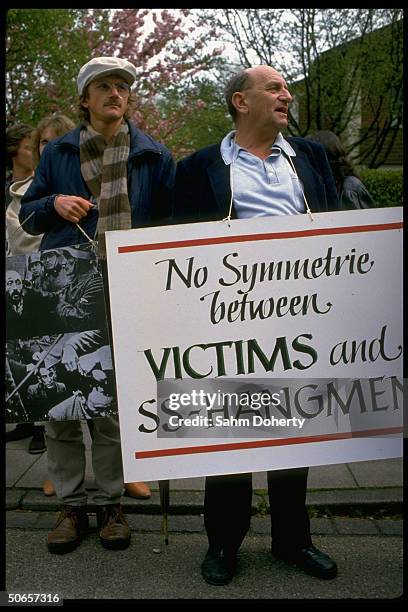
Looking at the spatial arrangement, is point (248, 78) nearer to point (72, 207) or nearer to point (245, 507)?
point (72, 207)

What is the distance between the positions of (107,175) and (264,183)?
66cm

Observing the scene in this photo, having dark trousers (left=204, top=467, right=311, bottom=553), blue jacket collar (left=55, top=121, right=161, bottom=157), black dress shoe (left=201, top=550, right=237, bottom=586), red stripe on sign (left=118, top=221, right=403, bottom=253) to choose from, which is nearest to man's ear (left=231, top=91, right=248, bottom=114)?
blue jacket collar (left=55, top=121, right=161, bottom=157)

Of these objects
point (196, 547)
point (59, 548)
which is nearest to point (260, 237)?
point (196, 547)

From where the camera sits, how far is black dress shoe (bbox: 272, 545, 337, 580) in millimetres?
2752

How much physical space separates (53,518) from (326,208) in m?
1.98

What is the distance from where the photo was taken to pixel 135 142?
2.96 metres

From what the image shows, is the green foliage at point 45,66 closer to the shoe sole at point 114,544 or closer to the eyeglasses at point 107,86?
the eyeglasses at point 107,86

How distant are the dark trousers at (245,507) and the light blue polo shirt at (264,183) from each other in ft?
3.36

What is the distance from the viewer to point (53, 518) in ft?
11.3

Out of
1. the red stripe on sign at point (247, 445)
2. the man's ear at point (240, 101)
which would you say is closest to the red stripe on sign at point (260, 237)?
the man's ear at point (240, 101)

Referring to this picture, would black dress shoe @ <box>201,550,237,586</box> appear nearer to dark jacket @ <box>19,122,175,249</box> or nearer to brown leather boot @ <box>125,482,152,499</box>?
brown leather boot @ <box>125,482,152,499</box>
